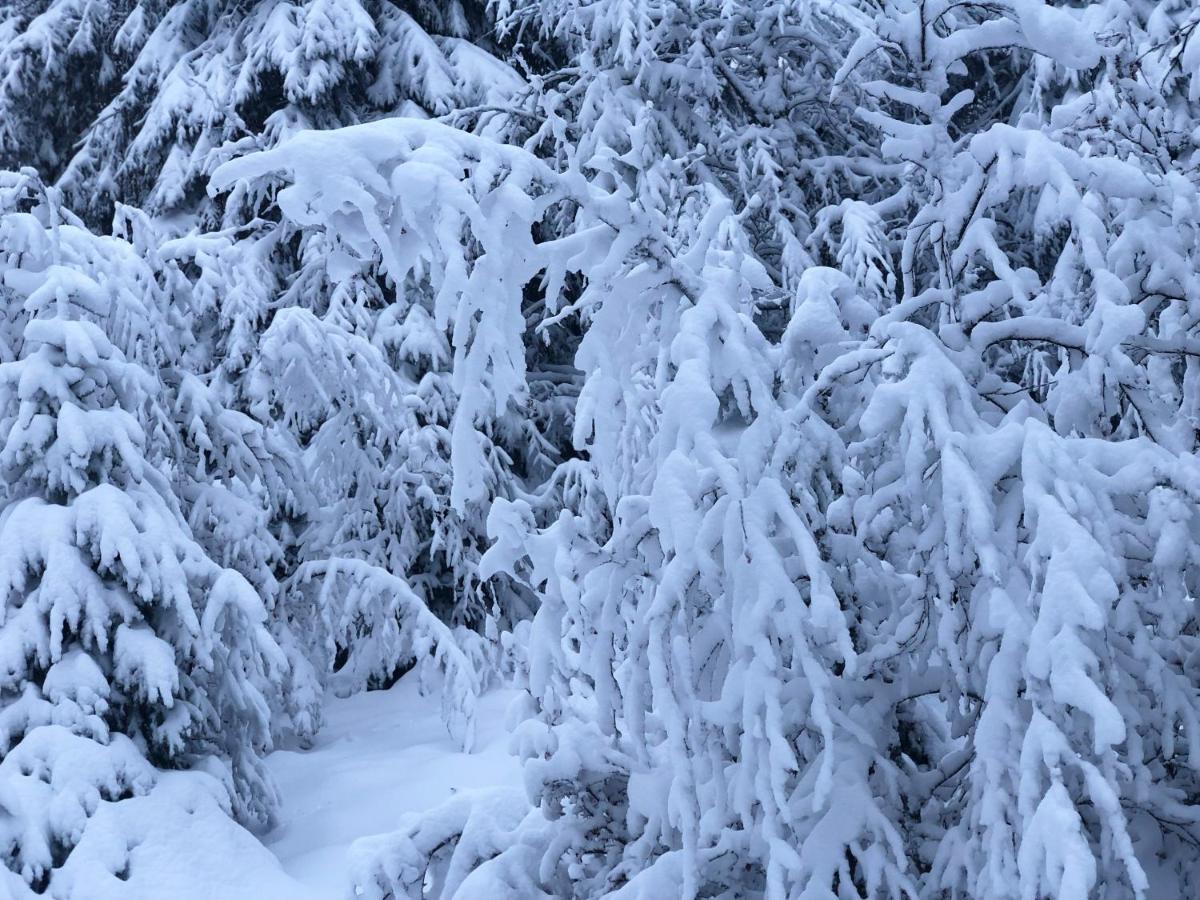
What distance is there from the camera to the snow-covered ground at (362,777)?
15.8 feet

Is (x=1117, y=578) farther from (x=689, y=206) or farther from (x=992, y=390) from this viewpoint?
(x=689, y=206)

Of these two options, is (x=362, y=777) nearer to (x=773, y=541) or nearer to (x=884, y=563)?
(x=884, y=563)

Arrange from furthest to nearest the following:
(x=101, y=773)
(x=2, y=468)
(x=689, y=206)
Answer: (x=689, y=206) < (x=2, y=468) < (x=101, y=773)

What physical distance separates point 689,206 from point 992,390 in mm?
4453

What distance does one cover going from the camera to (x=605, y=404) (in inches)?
87.4

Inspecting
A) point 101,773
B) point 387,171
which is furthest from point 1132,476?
point 101,773

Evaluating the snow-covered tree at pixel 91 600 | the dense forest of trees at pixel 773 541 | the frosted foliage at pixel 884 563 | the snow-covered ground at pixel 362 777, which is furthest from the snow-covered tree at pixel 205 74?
the frosted foliage at pixel 884 563

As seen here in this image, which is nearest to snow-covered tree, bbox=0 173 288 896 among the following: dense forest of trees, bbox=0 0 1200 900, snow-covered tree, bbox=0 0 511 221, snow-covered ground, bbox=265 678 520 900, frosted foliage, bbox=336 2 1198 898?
dense forest of trees, bbox=0 0 1200 900

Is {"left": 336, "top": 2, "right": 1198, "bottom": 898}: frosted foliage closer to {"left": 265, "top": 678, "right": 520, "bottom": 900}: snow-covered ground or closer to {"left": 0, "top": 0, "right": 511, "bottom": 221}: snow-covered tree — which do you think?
{"left": 265, "top": 678, "right": 520, "bottom": 900}: snow-covered ground

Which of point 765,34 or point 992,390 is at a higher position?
point 992,390

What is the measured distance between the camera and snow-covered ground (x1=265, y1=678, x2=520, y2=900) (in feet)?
15.8

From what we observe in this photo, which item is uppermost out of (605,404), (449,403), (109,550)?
(605,404)

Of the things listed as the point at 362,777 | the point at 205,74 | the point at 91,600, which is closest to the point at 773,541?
the point at 91,600

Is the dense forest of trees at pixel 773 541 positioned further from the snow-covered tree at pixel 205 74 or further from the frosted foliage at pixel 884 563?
the snow-covered tree at pixel 205 74
